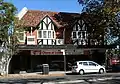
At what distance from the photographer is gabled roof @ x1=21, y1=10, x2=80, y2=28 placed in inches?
2004

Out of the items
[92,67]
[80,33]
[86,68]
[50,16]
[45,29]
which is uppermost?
[50,16]

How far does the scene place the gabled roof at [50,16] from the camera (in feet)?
167

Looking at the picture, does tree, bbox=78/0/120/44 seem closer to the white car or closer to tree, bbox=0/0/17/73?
the white car

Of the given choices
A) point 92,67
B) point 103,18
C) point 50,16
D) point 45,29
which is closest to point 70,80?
point 103,18

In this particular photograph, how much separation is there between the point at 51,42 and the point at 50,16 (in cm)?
423

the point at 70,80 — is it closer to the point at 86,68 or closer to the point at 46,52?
the point at 86,68

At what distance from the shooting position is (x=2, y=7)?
43.6 metres

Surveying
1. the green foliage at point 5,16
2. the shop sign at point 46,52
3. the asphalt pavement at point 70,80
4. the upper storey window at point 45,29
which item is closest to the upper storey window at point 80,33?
the upper storey window at point 45,29

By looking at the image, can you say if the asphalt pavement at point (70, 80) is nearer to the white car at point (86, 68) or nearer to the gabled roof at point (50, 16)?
the white car at point (86, 68)

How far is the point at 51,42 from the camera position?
5125cm

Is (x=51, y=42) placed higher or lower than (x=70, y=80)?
higher

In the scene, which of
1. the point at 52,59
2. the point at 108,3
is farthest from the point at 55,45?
the point at 108,3

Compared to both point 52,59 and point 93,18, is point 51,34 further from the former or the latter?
point 93,18

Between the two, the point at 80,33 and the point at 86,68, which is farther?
the point at 80,33
